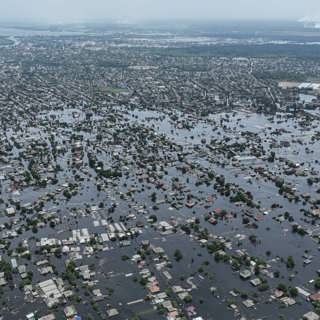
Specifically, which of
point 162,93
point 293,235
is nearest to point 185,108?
point 162,93

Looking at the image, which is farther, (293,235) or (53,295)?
(293,235)

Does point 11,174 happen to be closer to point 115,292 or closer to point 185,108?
point 115,292

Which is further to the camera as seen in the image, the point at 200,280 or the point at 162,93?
the point at 162,93

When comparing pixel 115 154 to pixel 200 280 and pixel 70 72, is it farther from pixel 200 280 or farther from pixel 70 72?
pixel 70 72

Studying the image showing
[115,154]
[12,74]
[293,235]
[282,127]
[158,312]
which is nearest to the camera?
[158,312]

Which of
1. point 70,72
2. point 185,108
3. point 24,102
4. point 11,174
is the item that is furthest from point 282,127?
point 70,72

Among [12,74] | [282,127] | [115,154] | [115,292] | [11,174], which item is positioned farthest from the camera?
A: [12,74]

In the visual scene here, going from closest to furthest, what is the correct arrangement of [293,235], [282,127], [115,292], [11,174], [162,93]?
[115,292], [293,235], [11,174], [282,127], [162,93]
